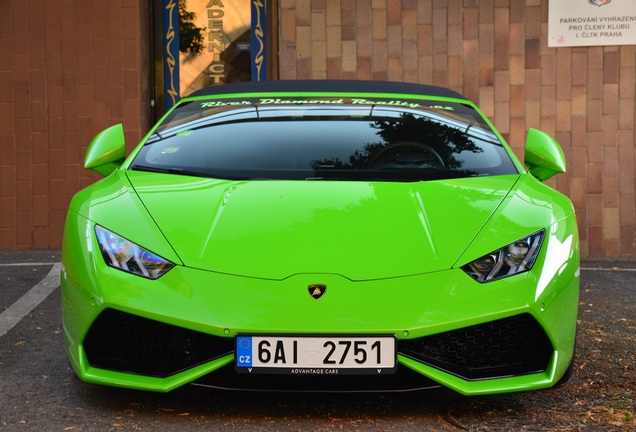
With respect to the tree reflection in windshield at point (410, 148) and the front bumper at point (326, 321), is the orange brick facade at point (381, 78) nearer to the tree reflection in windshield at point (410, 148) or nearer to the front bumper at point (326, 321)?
the tree reflection in windshield at point (410, 148)

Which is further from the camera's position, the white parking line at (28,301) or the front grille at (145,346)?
the white parking line at (28,301)

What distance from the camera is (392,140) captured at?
493 cm

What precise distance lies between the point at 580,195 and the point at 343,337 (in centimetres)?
678

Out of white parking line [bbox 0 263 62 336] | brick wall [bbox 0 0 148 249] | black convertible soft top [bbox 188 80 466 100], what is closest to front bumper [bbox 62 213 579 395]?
black convertible soft top [bbox 188 80 466 100]

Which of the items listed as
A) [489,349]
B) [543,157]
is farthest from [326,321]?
[543,157]

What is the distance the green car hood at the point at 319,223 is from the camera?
3879mm

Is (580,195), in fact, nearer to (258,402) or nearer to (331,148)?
(331,148)

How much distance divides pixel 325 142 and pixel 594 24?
5841 millimetres

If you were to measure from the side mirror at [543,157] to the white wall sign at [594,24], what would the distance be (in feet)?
17.0

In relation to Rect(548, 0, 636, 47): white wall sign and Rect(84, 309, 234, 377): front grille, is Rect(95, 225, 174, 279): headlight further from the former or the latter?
Rect(548, 0, 636, 47): white wall sign

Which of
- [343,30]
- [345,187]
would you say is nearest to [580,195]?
[343,30]

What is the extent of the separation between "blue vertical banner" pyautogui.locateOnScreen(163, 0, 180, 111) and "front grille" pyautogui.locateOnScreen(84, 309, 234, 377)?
268 inches

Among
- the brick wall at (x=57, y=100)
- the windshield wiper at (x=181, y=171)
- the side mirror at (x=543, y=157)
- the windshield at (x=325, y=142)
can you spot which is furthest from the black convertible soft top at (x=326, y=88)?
the brick wall at (x=57, y=100)

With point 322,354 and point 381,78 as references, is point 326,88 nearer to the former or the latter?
point 322,354
